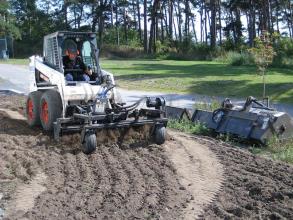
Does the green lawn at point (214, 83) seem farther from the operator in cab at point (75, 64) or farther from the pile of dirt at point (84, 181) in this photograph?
the pile of dirt at point (84, 181)

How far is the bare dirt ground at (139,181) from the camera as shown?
22.5ft

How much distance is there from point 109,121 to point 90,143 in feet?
3.15

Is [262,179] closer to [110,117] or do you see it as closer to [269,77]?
[110,117]

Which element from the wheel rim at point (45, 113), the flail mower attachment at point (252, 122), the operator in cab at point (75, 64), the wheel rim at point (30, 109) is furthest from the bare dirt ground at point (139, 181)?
the operator in cab at point (75, 64)

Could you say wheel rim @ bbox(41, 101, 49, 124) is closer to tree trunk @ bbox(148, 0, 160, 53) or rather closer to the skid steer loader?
Answer: the skid steer loader

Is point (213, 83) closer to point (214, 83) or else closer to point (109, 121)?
point (214, 83)

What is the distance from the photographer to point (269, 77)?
26.5m

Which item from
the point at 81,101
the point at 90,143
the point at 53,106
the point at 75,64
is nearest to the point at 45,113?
the point at 53,106

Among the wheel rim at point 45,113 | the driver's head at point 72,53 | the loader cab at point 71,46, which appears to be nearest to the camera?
the wheel rim at point 45,113

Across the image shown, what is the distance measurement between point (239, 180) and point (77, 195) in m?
2.74

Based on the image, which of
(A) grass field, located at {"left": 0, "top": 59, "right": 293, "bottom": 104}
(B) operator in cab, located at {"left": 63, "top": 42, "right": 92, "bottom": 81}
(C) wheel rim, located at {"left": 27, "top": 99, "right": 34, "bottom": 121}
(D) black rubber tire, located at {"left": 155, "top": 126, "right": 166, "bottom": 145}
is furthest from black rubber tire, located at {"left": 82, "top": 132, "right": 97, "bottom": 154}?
(A) grass field, located at {"left": 0, "top": 59, "right": 293, "bottom": 104}

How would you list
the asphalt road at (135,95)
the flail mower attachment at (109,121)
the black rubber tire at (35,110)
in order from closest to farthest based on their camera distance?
the flail mower attachment at (109,121)
the black rubber tire at (35,110)
the asphalt road at (135,95)

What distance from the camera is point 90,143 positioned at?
9.92m

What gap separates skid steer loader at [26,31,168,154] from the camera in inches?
413
